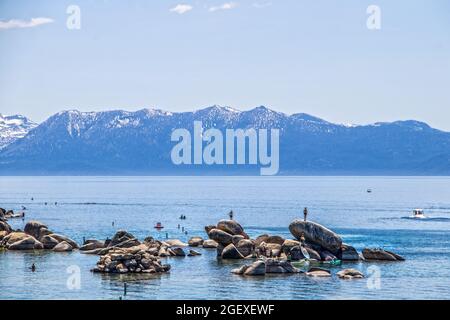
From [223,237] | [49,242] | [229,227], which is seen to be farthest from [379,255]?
[49,242]

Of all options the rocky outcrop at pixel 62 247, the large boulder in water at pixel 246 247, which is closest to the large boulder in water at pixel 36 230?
the rocky outcrop at pixel 62 247

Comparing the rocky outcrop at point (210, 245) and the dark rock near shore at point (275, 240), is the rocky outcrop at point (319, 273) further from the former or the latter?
the rocky outcrop at point (210, 245)

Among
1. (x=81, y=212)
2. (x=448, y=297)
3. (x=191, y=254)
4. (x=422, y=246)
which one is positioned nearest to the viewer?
(x=448, y=297)

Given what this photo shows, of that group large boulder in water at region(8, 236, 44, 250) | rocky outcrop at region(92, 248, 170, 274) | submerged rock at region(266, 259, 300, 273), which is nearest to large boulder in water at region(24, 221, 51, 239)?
large boulder in water at region(8, 236, 44, 250)

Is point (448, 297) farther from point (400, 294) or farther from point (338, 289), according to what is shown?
point (338, 289)

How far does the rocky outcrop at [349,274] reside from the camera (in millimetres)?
70688

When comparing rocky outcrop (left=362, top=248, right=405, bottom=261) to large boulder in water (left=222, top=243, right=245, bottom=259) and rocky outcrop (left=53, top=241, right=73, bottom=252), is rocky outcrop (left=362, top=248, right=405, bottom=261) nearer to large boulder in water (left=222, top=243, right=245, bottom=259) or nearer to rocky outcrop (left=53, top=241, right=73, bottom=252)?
large boulder in water (left=222, top=243, right=245, bottom=259)

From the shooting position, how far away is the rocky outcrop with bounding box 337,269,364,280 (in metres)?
70.7

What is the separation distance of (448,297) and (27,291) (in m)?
31.5

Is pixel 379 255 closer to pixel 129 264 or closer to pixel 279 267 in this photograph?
pixel 279 267

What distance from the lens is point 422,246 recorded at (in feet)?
328

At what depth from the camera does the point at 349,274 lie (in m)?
71.1
